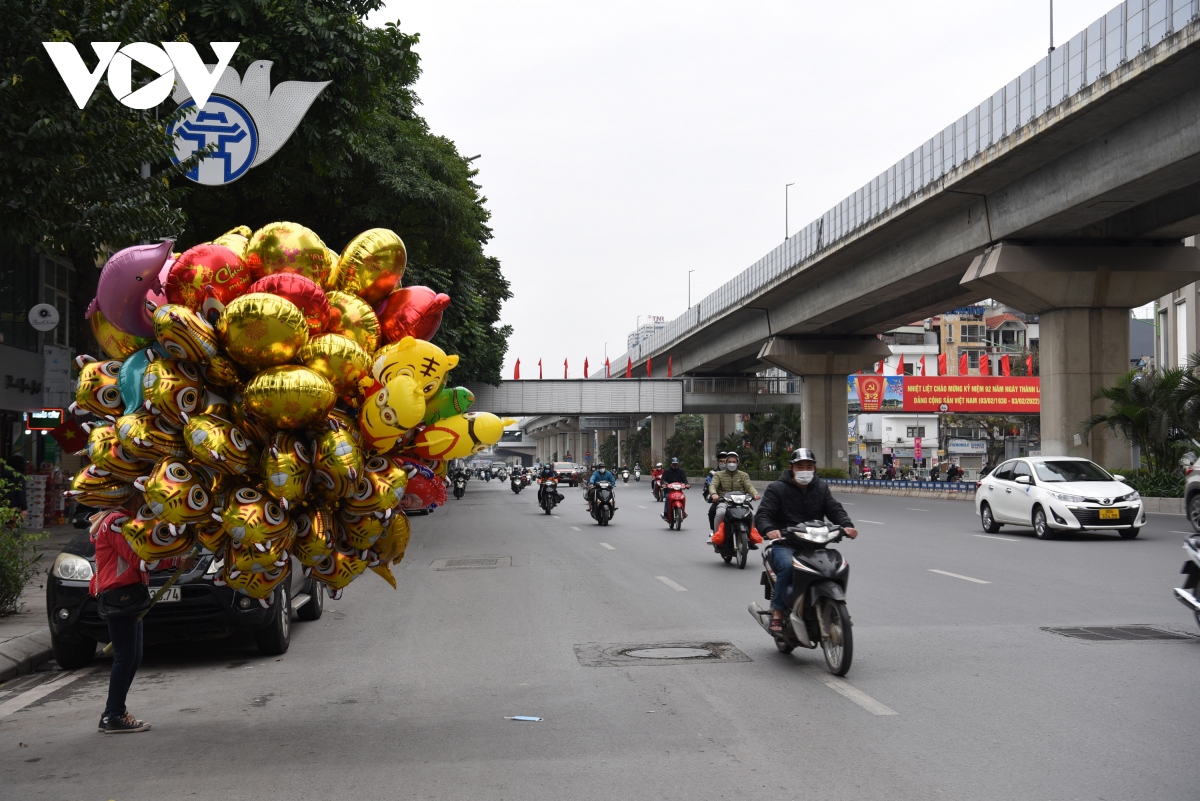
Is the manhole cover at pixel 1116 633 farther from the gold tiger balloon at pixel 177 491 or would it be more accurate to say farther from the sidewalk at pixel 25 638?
the sidewalk at pixel 25 638

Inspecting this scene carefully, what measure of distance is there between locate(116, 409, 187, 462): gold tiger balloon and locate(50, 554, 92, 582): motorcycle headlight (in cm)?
393

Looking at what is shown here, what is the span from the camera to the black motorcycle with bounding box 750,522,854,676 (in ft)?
25.9

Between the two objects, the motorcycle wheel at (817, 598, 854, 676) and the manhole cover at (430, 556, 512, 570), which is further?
the manhole cover at (430, 556, 512, 570)

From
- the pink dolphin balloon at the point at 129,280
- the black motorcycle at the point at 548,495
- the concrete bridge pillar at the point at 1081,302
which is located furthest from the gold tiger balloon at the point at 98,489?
the concrete bridge pillar at the point at 1081,302

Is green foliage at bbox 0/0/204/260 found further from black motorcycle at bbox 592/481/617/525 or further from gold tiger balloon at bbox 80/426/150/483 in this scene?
black motorcycle at bbox 592/481/617/525

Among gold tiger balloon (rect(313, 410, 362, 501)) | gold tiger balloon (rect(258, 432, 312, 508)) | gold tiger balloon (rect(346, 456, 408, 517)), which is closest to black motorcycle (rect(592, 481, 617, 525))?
gold tiger balloon (rect(346, 456, 408, 517))

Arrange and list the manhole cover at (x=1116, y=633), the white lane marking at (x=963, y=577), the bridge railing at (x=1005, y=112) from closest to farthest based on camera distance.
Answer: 1. the manhole cover at (x=1116, y=633)
2. the white lane marking at (x=963, y=577)
3. the bridge railing at (x=1005, y=112)

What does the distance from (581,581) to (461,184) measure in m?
15.4

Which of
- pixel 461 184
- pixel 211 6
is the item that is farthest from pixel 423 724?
pixel 461 184

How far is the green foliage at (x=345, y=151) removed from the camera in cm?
1703

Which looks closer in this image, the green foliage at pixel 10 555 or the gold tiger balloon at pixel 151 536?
the gold tiger balloon at pixel 151 536

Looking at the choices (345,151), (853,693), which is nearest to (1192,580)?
(853,693)

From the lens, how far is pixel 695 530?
24.5 metres

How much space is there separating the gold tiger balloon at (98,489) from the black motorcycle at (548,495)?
27.2m
